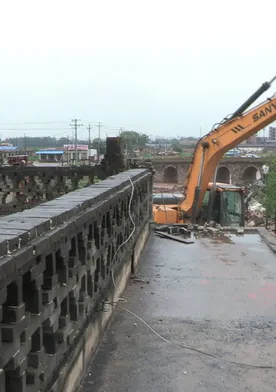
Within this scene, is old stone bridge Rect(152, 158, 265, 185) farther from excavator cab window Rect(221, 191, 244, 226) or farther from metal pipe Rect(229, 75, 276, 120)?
metal pipe Rect(229, 75, 276, 120)

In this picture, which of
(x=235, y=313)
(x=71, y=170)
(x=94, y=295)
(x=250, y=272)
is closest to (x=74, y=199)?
(x=94, y=295)

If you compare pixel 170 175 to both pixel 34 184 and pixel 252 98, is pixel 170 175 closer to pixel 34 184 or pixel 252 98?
pixel 252 98

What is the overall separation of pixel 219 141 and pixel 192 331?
416 inches

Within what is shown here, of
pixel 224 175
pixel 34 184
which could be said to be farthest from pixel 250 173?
pixel 34 184

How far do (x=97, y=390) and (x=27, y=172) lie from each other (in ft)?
27.5

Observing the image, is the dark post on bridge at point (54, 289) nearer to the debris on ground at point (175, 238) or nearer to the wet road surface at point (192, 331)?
the wet road surface at point (192, 331)

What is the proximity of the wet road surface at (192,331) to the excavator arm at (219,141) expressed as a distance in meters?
6.56

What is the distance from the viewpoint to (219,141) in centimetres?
1534

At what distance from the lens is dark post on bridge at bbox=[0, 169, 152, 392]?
2445 millimetres

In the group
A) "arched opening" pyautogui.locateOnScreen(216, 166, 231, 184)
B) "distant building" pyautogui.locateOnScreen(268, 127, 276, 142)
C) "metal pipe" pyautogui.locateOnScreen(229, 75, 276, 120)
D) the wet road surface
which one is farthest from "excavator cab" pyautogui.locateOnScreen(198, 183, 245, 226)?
"distant building" pyautogui.locateOnScreen(268, 127, 276, 142)

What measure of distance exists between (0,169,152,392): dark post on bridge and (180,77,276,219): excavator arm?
10334 millimetres

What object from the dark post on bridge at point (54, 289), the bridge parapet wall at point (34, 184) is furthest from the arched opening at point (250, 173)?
the dark post on bridge at point (54, 289)

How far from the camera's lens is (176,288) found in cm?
711

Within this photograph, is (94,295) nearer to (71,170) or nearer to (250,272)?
(250,272)
